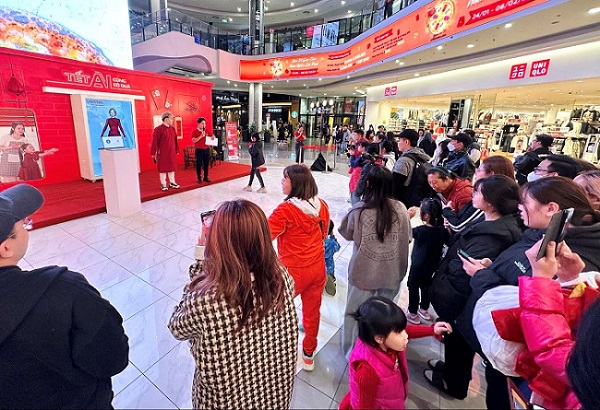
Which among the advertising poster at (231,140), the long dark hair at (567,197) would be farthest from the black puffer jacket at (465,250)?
the advertising poster at (231,140)

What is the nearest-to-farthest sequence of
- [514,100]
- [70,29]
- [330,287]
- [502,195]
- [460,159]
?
[502,195]
[330,287]
[460,159]
[70,29]
[514,100]

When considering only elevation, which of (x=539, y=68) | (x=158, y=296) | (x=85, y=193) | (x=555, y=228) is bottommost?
(x=158, y=296)

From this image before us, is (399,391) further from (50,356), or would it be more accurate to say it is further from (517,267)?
(50,356)

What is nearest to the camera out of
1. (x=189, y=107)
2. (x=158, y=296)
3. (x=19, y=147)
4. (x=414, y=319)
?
(x=414, y=319)

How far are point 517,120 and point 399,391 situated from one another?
1217 centimetres

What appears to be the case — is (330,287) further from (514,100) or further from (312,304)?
(514,100)

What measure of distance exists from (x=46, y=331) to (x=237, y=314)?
0.54 meters

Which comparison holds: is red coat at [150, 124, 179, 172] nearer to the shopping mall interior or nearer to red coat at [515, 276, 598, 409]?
the shopping mall interior

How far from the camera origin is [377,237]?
5.72 feet

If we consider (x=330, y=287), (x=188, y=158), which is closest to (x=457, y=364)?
(x=330, y=287)

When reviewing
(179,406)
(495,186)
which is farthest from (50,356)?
(495,186)

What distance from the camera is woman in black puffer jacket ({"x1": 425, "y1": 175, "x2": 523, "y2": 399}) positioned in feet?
4.68

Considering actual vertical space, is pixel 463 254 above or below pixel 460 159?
below

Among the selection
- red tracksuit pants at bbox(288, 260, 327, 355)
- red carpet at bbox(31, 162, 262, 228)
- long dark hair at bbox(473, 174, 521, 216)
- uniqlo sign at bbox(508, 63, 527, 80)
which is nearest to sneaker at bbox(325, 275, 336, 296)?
red tracksuit pants at bbox(288, 260, 327, 355)
